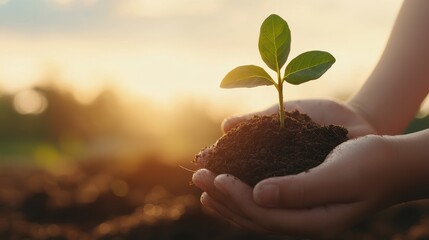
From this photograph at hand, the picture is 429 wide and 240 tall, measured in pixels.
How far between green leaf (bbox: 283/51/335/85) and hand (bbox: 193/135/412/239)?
0.29 metres

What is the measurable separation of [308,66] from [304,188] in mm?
514

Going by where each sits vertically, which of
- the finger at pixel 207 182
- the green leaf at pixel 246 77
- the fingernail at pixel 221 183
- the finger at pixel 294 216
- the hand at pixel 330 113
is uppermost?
the green leaf at pixel 246 77

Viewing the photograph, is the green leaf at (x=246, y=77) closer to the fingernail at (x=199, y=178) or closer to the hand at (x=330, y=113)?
the fingernail at (x=199, y=178)

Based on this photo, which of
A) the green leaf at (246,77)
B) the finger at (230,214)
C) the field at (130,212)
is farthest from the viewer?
the field at (130,212)

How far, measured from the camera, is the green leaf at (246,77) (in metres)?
2.23

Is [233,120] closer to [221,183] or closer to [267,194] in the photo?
[221,183]

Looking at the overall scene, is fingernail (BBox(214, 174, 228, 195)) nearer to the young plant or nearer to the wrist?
the young plant

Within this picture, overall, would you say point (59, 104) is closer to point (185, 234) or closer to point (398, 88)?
point (185, 234)

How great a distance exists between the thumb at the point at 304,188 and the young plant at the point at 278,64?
0.40m

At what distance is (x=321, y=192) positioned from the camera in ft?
6.29

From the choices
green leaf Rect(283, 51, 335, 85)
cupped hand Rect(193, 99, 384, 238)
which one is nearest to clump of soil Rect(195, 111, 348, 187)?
cupped hand Rect(193, 99, 384, 238)

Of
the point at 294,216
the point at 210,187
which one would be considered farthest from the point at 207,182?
the point at 294,216

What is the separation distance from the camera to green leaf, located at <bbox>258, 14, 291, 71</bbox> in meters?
2.21

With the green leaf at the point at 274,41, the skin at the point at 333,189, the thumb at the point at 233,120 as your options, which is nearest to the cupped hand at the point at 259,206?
the skin at the point at 333,189
